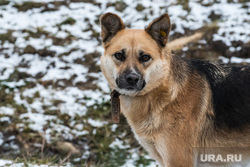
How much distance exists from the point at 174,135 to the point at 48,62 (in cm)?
486

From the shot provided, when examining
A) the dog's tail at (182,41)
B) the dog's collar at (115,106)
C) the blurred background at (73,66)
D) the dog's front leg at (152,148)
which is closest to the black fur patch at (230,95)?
the dog's front leg at (152,148)

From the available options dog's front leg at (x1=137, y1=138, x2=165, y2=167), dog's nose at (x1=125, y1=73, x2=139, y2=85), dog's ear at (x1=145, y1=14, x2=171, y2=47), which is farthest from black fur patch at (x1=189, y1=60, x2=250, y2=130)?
dog's nose at (x1=125, y1=73, x2=139, y2=85)

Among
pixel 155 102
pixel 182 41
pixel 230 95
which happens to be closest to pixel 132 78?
pixel 155 102

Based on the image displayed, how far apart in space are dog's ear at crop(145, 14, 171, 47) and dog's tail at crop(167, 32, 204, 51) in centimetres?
370

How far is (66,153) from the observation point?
17.8 ft

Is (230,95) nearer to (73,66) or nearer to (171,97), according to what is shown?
(171,97)

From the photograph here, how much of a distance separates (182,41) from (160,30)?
4.01 metres

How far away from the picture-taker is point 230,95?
3.28 m

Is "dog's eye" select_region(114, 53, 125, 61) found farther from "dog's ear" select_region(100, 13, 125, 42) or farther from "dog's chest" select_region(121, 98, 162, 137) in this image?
"dog's chest" select_region(121, 98, 162, 137)

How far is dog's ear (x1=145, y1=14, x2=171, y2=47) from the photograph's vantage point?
10.6ft

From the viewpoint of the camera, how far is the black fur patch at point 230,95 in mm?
3221

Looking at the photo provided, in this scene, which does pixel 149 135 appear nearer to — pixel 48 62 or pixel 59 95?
pixel 59 95

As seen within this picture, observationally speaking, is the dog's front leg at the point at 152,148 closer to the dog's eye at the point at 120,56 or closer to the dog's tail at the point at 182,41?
the dog's eye at the point at 120,56

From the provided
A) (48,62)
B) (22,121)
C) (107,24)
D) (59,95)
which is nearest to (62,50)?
(48,62)
